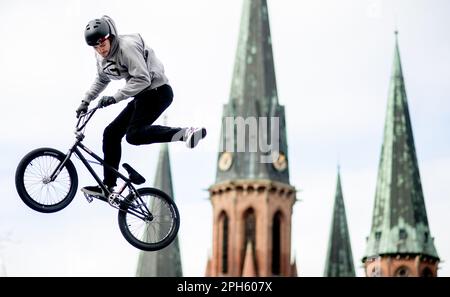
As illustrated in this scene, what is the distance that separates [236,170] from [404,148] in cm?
1591

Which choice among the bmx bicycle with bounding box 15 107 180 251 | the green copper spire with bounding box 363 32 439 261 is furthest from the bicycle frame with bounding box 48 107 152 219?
the green copper spire with bounding box 363 32 439 261

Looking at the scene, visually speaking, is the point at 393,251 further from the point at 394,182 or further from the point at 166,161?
the point at 166,161

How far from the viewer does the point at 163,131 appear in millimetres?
6707

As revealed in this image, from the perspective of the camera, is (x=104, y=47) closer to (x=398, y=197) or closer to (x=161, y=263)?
(x=161, y=263)

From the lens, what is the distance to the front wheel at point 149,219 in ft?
22.0

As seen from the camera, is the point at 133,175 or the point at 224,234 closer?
the point at 133,175

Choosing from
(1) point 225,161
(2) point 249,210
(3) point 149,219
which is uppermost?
(1) point 225,161

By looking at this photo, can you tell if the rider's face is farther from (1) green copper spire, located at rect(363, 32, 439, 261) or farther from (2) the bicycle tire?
(1) green copper spire, located at rect(363, 32, 439, 261)

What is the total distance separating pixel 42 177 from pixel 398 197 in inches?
4997

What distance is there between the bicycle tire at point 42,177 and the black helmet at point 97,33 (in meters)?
0.61

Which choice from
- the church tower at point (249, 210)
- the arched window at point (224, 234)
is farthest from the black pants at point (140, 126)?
the arched window at point (224, 234)

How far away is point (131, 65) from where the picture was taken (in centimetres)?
662

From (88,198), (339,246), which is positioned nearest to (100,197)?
(88,198)

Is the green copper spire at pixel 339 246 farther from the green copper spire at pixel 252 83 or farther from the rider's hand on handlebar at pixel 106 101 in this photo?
the rider's hand on handlebar at pixel 106 101
